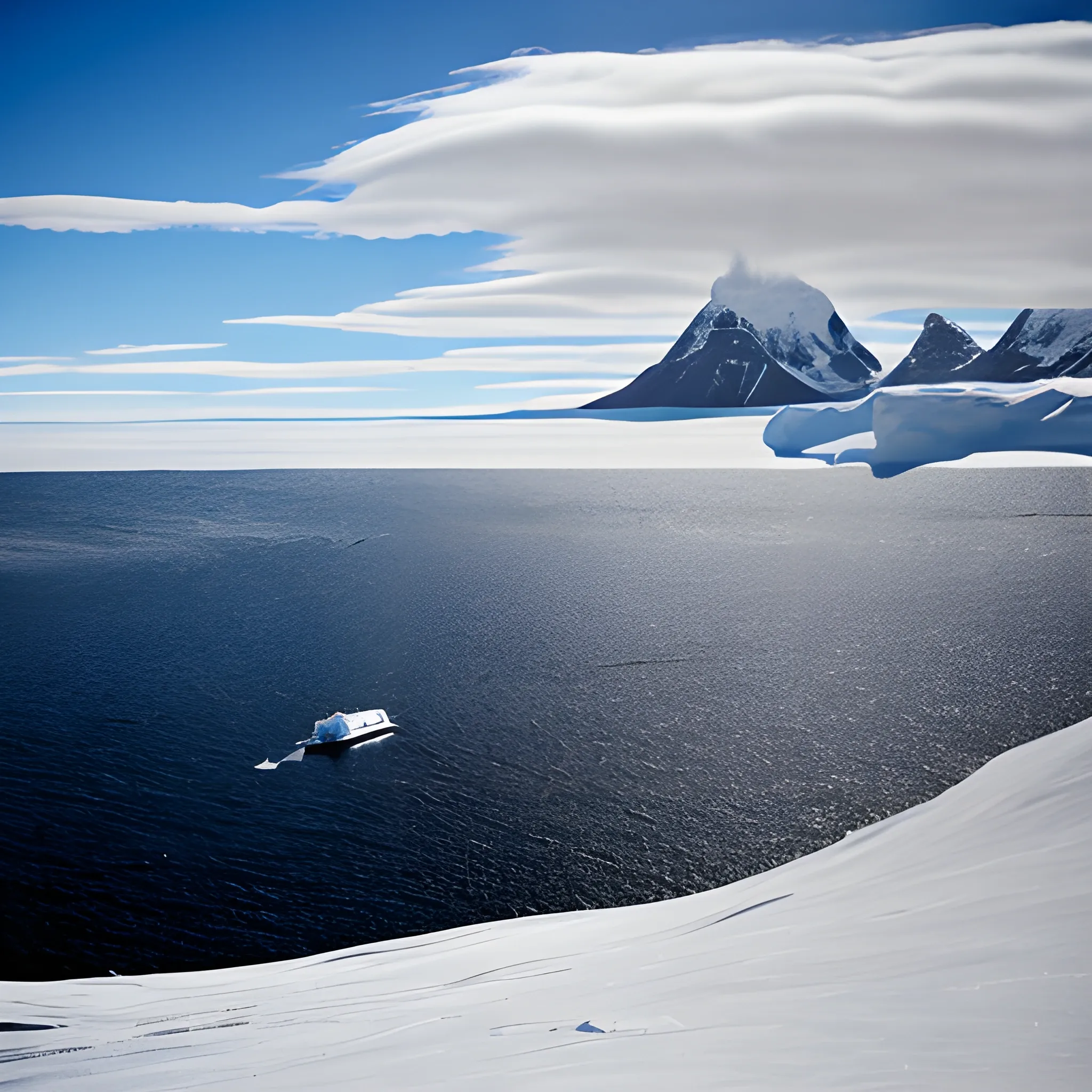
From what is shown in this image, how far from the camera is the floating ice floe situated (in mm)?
48438

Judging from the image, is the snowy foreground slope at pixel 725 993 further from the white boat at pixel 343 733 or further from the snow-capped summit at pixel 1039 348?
the snow-capped summit at pixel 1039 348

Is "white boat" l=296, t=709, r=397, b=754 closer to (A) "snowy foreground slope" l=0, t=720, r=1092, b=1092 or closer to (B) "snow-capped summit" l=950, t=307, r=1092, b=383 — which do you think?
(A) "snowy foreground slope" l=0, t=720, r=1092, b=1092

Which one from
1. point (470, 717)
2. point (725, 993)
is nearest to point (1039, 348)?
point (470, 717)

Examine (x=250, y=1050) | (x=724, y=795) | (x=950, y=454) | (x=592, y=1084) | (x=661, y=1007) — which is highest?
(x=950, y=454)

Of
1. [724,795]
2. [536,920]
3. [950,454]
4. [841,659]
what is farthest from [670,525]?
[536,920]

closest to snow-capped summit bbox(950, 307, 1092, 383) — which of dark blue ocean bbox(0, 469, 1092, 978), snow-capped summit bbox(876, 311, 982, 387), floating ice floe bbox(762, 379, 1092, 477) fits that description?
snow-capped summit bbox(876, 311, 982, 387)

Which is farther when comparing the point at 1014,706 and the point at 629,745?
the point at 1014,706

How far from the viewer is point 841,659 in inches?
915

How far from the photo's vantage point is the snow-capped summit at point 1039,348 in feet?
455

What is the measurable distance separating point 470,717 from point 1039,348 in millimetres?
160458

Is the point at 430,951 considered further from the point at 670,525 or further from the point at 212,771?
the point at 670,525

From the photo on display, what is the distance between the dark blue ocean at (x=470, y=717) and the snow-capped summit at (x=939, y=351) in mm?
158317

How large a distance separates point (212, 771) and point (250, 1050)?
33.2ft

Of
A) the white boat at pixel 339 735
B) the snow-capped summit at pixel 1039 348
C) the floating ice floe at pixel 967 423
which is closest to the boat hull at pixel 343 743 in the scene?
the white boat at pixel 339 735
